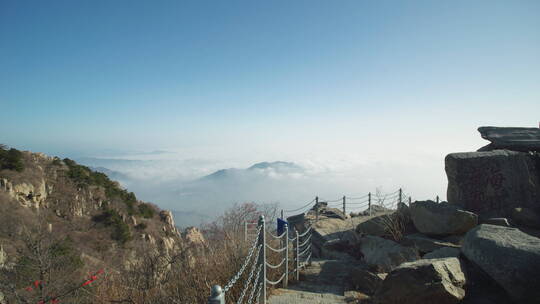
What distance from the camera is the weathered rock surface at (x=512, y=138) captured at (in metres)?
8.96

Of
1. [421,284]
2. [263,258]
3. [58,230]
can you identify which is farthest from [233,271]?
[58,230]

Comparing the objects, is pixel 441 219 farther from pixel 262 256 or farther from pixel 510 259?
pixel 262 256

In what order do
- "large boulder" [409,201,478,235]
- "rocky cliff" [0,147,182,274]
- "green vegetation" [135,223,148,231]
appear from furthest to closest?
"green vegetation" [135,223,148,231], "rocky cliff" [0,147,182,274], "large boulder" [409,201,478,235]

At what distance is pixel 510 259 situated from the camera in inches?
148

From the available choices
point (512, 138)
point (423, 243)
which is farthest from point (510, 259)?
point (512, 138)

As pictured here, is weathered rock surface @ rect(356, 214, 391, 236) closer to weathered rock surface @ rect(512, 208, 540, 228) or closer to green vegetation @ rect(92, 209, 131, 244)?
weathered rock surface @ rect(512, 208, 540, 228)

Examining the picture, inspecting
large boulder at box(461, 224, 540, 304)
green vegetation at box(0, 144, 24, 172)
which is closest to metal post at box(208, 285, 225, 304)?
large boulder at box(461, 224, 540, 304)

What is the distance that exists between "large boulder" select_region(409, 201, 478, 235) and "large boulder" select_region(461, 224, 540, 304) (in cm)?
257

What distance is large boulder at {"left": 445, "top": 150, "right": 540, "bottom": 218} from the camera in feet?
25.7

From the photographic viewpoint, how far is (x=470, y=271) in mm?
4754

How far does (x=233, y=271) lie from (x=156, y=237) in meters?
32.4

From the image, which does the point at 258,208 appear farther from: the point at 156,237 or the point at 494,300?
the point at 494,300

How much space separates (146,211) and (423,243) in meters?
36.0

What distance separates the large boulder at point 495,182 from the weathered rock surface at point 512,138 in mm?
1023
